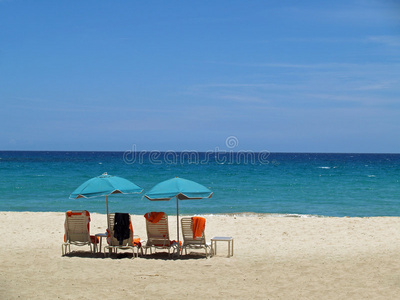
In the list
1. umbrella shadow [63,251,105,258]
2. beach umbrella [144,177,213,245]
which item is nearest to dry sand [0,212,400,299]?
umbrella shadow [63,251,105,258]

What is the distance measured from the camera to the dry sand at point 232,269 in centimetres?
662

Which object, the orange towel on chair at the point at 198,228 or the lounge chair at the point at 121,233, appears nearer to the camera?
the lounge chair at the point at 121,233

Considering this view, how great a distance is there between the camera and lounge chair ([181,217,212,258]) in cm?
899

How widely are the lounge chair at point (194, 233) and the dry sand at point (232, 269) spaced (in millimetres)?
291

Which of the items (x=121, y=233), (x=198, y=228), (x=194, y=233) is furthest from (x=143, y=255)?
(x=198, y=228)

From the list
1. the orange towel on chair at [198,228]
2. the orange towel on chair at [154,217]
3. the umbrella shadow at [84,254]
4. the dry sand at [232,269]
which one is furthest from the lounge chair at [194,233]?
the umbrella shadow at [84,254]

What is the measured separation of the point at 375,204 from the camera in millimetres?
23109

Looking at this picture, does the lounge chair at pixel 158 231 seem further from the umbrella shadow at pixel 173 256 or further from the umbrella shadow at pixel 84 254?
the umbrella shadow at pixel 84 254

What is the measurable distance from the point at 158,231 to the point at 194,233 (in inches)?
28.1

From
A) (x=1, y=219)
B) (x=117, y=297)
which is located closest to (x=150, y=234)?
(x=117, y=297)

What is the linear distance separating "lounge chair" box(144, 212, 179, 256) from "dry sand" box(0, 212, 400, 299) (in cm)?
32

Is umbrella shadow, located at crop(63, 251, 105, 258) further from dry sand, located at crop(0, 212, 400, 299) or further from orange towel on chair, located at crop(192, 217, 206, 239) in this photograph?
orange towel on chair, located at crop(192, 217, 206, 239)

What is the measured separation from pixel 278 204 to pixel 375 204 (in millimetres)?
4994

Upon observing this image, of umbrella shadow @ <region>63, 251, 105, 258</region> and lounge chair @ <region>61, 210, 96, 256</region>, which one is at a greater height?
lounge chair @ <region>61, 210, 96, 256</region>
